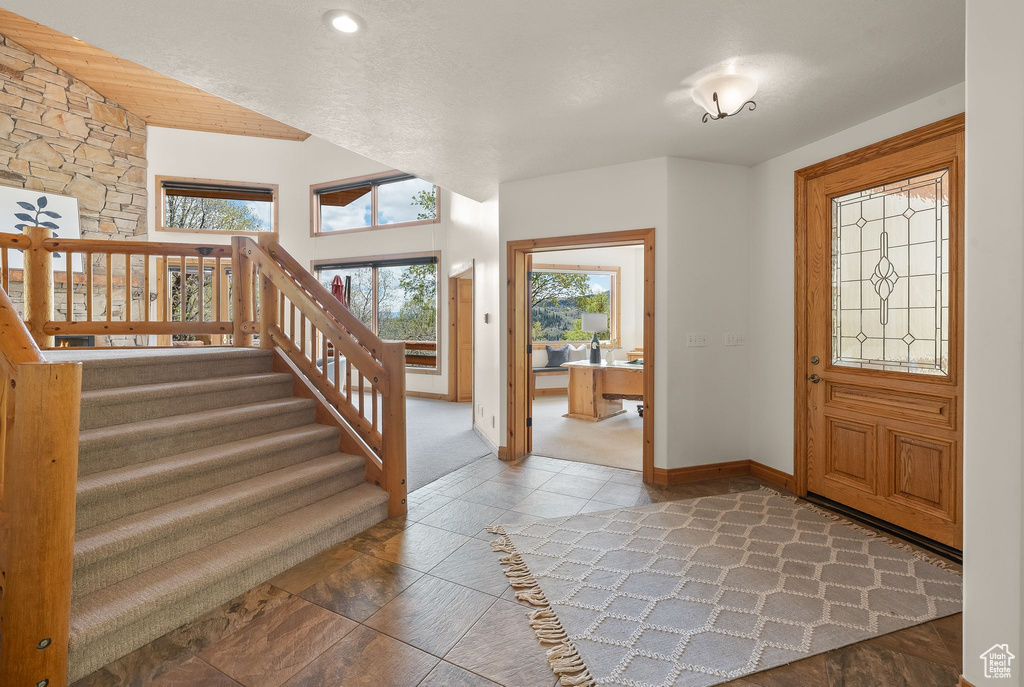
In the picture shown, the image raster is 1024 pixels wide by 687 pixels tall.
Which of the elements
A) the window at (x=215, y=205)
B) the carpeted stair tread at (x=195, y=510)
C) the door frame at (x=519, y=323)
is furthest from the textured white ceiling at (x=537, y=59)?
the window at (x=215, y=205)

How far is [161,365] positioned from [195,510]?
1.17 meters

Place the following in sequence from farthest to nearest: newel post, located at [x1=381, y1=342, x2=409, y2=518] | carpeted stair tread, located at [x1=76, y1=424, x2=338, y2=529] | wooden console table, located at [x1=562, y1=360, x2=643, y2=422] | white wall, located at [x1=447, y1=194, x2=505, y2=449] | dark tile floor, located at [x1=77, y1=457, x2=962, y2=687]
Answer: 1. wooden console table, located at [x1=562, y1=360, x2=643, y2=422]
2. white wall, located at [x1=447, y1=194, x2=505, y2=449]
3. newel post, located at [x1=381, y1=342, x2=409, y2=518]
4. carpeted stair tread, located at [x1=76, y1=424, x2=338, y2=529]
5. dark tile floor, located at [x1=77, y1=457, x2=962, y2=687]

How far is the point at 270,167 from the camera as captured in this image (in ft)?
27.2

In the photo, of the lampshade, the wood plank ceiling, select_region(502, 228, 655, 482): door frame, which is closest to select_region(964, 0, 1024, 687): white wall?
select_region(502, 228, 655, 482): door frame

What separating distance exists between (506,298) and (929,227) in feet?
9.72

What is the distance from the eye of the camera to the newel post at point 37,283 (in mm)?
3361

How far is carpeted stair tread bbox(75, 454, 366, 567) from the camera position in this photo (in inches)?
77.0

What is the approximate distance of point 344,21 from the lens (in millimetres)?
2010

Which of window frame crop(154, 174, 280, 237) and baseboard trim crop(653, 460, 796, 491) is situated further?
window frame crop(154, 174, 280, 237)

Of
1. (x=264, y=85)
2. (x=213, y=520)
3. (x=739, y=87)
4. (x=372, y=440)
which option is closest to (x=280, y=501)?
(x=213, y=520)

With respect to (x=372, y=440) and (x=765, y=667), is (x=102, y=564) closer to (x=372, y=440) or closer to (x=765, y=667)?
(x=372, y=440)

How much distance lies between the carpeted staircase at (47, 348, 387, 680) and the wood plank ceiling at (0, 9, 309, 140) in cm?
470

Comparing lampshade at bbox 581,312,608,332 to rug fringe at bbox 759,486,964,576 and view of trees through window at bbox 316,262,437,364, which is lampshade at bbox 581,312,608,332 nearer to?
view of trees through window at bbox 316,262,437,364

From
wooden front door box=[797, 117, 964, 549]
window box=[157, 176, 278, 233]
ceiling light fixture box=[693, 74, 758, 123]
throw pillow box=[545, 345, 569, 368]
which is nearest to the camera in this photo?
ceiling light fixture box=[693, 74, 758, 123]
